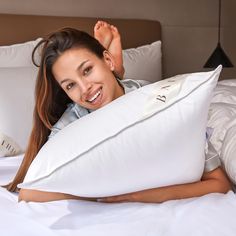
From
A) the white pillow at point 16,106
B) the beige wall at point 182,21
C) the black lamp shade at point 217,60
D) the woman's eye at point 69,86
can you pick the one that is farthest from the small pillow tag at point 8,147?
the black lamp shade at point 217,60

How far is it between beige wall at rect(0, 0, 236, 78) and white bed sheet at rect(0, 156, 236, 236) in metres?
1.58

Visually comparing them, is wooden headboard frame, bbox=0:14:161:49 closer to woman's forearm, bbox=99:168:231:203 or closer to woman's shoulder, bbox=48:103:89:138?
woman's shoulder, bbox=48:103:89:138

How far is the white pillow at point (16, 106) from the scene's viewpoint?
1.39 m

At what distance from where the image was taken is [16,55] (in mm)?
1756

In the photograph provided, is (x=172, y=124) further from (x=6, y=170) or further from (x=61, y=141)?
(x=6, y=170)

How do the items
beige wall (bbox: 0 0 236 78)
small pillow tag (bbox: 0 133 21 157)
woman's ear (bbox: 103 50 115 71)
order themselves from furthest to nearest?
beige wall (bbox: 0 0 236 78) → small pillow tag (bbox: 0 133 21 157) → woman's ear (bbox: 103 50 115 71)

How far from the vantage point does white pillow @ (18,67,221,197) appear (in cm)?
72

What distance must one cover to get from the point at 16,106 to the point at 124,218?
80 cm

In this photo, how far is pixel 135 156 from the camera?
729 mm

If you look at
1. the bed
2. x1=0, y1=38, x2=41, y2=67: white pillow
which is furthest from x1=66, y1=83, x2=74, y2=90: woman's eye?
x1=0, y1=38, x2=41, y2=67: white pillow

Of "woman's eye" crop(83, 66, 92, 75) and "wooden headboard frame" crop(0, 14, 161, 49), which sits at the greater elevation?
"woman's eye" crop(83, 66, 92, 75)

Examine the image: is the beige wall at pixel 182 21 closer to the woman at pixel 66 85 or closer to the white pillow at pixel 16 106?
the white pillow at pixel 16 106

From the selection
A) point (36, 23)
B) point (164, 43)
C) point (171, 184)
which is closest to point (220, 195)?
point (171, 184)

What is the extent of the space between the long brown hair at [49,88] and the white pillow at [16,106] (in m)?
0.29
